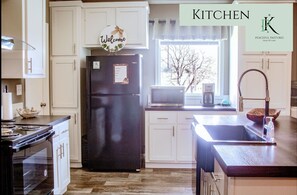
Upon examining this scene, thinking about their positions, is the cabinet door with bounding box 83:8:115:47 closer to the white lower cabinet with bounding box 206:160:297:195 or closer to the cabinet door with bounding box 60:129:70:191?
the cabinet door with bounding box 60:129:70:191

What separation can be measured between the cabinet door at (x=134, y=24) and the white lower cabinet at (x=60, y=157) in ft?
5.48

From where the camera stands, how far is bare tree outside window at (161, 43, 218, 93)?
4.94 meters

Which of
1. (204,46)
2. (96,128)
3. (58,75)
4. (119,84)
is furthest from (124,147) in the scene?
(204,46)

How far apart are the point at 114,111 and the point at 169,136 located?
2.75ft

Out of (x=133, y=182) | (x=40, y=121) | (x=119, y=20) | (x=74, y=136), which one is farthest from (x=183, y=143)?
(x=40, y=121)

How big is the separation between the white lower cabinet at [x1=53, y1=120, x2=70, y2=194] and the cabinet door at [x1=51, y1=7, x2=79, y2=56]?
143 centimetres

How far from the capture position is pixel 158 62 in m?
4.95

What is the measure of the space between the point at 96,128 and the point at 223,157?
2.91 m

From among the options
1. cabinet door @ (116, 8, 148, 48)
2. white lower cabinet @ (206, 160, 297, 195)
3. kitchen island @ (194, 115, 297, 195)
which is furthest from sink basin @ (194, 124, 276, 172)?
cabinet door @ (116, 8, 148, 48)

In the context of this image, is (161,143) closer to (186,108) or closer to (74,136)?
(186,108)

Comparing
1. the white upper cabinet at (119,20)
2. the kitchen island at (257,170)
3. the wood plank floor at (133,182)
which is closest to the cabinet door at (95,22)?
the white upper cabinet at (119,20)

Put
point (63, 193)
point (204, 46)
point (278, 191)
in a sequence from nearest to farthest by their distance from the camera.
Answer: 1. point (278, 191)
2. point (63, 193)
3. point (204, 46)

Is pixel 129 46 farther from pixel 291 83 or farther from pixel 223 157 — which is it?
pixel 223 157

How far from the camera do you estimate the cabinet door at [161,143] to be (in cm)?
433
